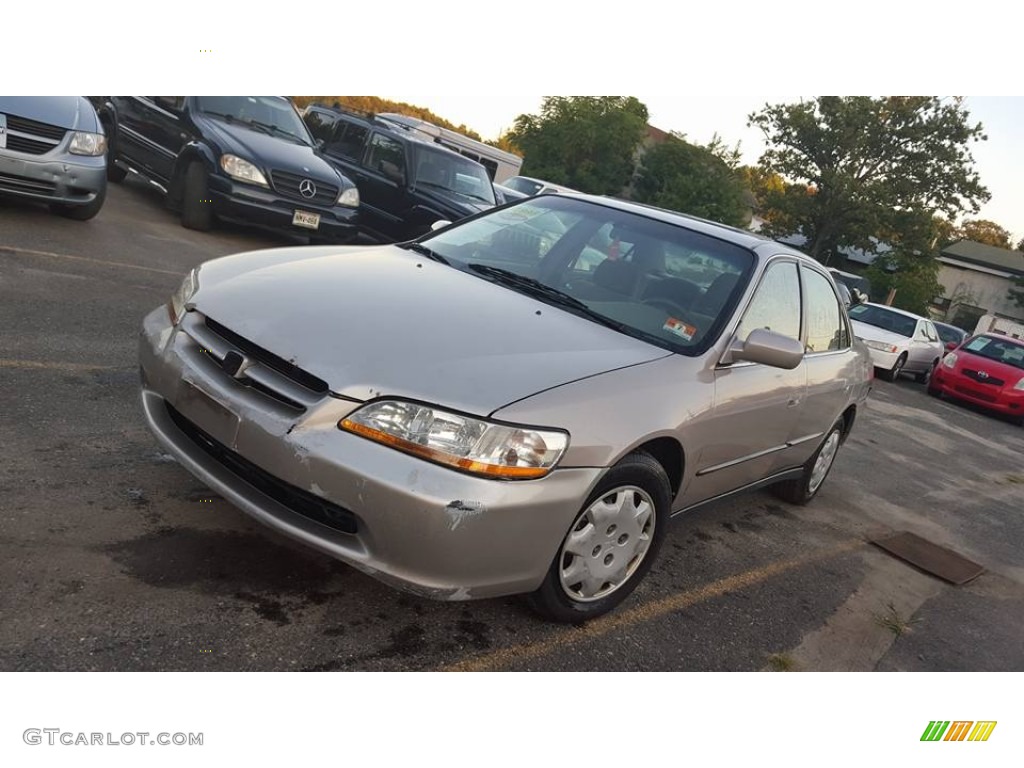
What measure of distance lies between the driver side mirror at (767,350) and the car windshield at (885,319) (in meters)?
13.6

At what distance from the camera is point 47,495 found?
10.2 feet

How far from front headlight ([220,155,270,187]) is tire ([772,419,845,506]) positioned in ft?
21.0

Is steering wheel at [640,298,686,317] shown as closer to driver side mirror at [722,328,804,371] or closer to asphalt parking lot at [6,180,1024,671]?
driver side mirror at [722,328,804,371]

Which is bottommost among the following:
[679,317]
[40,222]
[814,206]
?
[40,222]

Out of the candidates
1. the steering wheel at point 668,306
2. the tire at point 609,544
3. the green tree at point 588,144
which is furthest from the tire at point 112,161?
the green tree at point 588,144

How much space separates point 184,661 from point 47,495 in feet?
3.65

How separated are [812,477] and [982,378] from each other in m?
10.2

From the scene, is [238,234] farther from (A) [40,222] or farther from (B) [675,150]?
(B) [675,150]

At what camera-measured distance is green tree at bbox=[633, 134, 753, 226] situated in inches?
1898

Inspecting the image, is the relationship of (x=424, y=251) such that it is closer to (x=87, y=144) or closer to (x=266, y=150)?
(x=87, y=144)

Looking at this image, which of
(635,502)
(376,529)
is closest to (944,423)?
(635,502)

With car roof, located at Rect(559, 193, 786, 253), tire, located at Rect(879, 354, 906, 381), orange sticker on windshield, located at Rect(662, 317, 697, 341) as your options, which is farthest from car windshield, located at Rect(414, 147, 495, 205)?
tire, located at Rect(879, 354, 906, 381)
